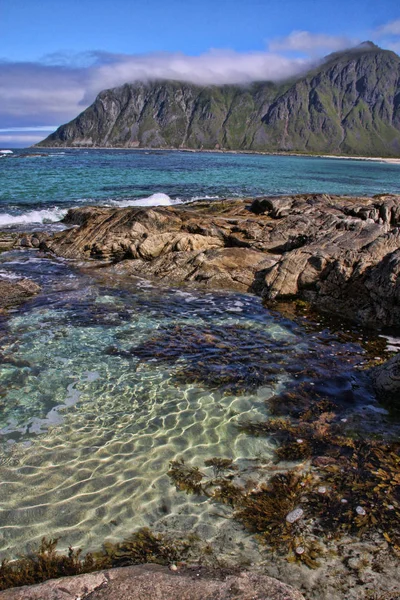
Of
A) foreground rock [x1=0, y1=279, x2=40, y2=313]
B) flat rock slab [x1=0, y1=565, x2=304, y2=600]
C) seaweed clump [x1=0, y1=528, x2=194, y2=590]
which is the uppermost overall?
foreground rock [x1=0, y1=279, x2=40, y2=313]

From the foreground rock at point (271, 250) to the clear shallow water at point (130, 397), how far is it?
2.23m

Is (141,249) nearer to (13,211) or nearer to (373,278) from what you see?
(373,278)

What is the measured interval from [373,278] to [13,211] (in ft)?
97.7

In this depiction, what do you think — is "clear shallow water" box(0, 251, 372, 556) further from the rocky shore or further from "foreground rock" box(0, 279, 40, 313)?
the rocky shore

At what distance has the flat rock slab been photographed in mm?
4094

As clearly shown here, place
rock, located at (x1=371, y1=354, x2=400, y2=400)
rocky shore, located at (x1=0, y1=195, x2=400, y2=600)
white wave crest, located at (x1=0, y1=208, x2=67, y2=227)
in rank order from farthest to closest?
white wave crest, located at (x1=0, y1=208, x2=67, y2=227)
rock, located at (x1=371, y1=354, x2=400, y2=400)
rocky shore, located at (x1=0, y1=195, x2=400, y2=600)

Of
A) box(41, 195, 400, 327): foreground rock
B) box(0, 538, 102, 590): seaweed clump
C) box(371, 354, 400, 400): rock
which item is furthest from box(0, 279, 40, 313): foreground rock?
box(371, 354, 400, 400): rock

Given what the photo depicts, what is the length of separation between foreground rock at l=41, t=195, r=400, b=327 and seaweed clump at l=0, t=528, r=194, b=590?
1032 centimetres

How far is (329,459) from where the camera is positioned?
7.18 meters

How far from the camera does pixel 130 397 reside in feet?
30.2

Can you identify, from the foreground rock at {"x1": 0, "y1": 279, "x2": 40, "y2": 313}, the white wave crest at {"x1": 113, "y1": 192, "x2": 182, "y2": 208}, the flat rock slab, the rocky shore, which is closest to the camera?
the flat rock slab

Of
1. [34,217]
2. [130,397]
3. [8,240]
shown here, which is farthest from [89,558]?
[34,217]

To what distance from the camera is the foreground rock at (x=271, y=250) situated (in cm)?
1458

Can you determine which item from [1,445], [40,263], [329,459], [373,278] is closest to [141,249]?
[40,263]
